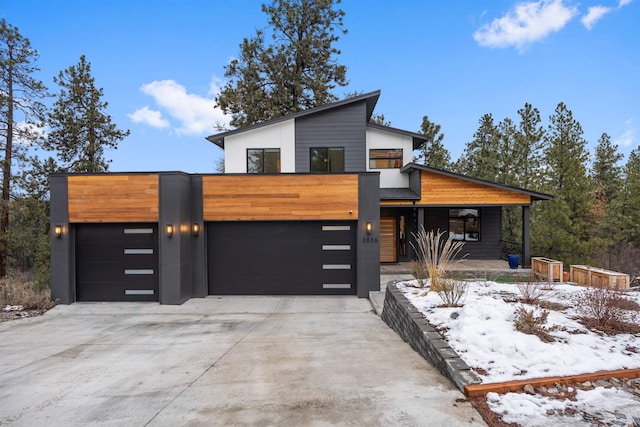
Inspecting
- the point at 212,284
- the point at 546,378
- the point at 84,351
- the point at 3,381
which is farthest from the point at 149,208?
the point at 546,378

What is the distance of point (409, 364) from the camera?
425cm

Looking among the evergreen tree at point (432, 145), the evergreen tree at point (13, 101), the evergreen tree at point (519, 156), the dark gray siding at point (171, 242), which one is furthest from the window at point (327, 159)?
the evergreen tree at point (13, 101)

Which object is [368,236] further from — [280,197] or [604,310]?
[604,310]

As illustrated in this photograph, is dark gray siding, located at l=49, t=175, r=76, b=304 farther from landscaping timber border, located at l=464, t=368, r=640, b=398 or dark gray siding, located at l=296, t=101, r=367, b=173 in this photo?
landscaping timber border, located at l=464, t=368, r=640, b=398

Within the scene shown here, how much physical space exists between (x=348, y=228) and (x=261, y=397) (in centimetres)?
653

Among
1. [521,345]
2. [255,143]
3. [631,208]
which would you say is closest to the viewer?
[521,345]

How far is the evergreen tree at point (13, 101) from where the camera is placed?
1623 cm

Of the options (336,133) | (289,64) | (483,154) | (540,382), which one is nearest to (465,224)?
(336,133)

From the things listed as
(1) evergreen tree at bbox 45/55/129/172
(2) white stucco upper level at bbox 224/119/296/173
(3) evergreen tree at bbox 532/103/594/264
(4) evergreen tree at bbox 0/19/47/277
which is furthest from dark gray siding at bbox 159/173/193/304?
(1) evergreen tree at bbox 45/55/129/172

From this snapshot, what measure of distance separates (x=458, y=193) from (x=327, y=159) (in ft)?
16.1

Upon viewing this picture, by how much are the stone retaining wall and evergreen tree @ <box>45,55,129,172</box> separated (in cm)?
2002

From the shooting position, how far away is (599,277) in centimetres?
888

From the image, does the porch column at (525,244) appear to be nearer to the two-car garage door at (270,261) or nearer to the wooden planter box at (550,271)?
the wooden planter box at (550,271)

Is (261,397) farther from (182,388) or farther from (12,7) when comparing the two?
(12,7)
